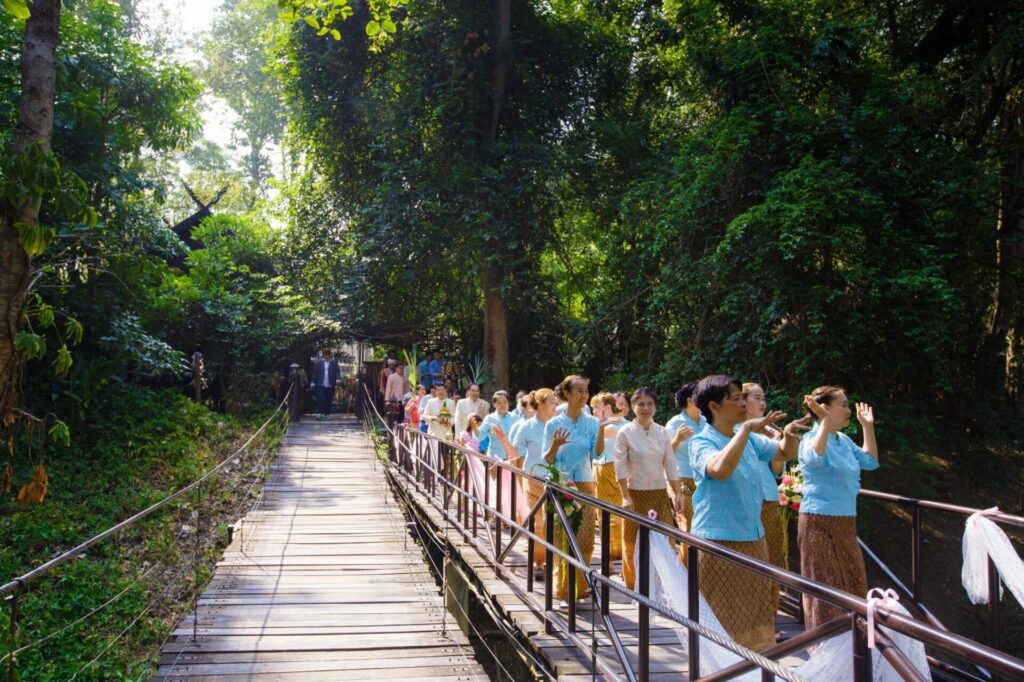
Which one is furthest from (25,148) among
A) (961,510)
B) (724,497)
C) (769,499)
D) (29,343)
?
(961,510)

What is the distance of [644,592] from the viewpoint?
4309 millimetres

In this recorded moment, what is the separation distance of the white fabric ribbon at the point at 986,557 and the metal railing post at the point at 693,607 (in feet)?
5.96

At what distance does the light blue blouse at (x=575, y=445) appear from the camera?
6.70 m

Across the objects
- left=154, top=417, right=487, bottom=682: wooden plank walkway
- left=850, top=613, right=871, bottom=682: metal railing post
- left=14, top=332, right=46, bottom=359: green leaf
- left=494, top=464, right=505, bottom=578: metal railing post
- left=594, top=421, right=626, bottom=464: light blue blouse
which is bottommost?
left=154, top=417, right=487, bottom=682: wooden plank walkway

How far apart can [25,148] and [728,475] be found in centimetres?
531

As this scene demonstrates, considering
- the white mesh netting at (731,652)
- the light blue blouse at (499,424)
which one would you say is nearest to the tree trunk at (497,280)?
the light blue blouse at (499,424)

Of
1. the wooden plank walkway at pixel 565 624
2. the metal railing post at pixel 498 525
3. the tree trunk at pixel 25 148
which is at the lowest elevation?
the wooden plank walkway at pixel 565 624

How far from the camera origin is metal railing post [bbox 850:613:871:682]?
2.40m

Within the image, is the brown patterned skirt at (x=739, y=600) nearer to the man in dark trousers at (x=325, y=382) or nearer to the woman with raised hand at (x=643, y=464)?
the woman with raised hand at (x=643, y=464)

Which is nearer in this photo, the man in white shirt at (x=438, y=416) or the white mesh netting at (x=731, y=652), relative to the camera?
the white mesh netting at (x=731, y=652)

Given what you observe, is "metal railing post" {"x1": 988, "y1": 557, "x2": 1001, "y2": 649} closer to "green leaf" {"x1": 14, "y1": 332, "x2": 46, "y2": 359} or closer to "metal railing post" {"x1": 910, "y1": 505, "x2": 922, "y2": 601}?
"metal railing post" {"x1": 910, "y1": 505, "x2": 922, "y2": 601}

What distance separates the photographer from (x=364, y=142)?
19.8 m

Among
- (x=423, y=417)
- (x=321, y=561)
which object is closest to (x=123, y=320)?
(x=423, y=417)

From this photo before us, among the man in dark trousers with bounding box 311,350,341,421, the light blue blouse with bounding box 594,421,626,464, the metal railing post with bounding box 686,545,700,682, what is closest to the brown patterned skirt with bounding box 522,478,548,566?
the light blue blouse with bounding box 594,421,626,464
